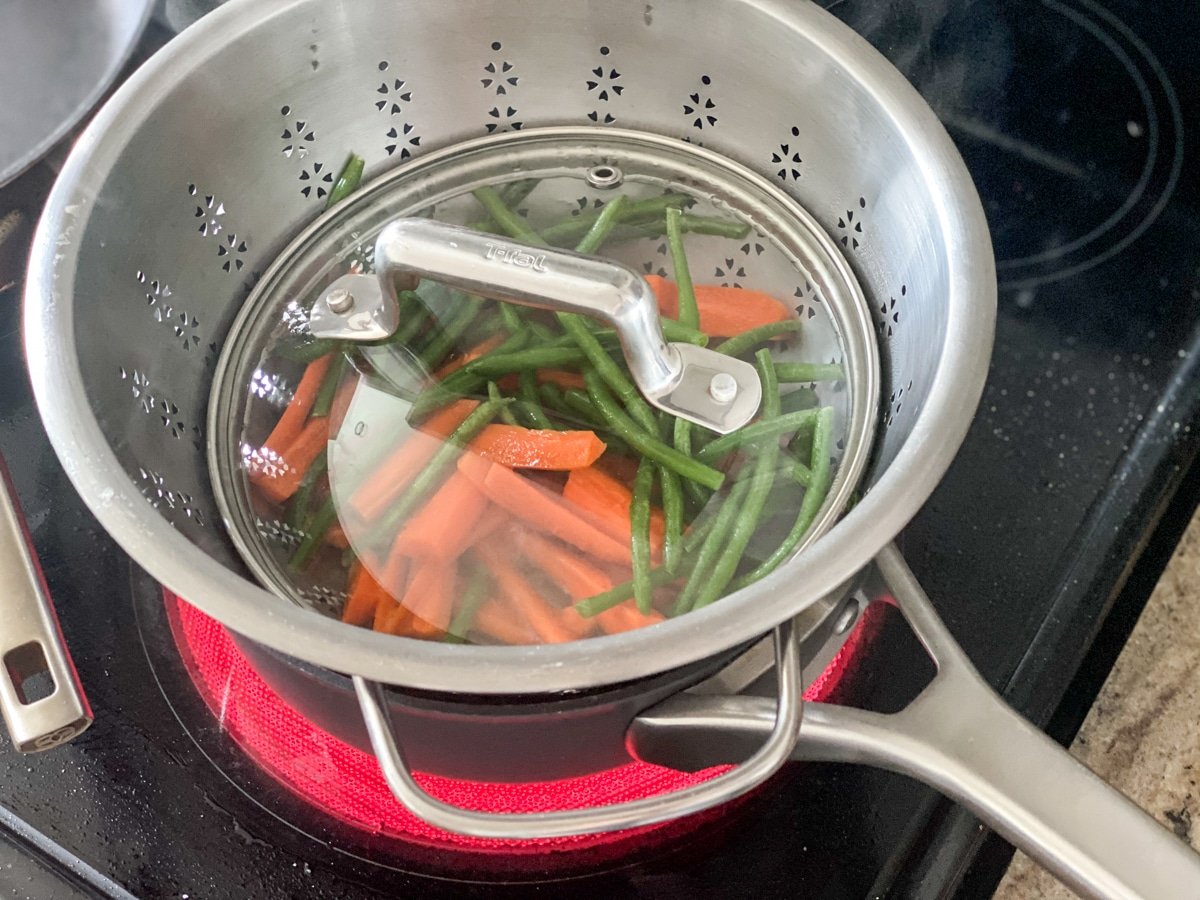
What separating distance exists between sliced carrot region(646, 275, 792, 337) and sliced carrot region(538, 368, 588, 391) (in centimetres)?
12

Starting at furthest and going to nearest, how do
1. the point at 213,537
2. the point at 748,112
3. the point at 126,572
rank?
the point at 126,572
the point at 748,112
the point at 213,537

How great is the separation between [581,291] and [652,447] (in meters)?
0.18

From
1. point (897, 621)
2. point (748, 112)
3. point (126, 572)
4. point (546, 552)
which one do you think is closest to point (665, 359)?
point (546, 552)

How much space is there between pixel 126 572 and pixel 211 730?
215mm

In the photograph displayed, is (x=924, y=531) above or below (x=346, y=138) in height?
below

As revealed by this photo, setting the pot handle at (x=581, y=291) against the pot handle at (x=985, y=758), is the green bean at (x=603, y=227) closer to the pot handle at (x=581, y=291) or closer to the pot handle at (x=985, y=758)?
the pot handle at (x=581, y=291)

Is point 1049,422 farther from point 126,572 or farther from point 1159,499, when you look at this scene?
point 126,572

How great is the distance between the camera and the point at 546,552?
824 millimetres

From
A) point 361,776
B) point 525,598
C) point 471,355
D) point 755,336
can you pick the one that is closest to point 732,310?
point 755,336

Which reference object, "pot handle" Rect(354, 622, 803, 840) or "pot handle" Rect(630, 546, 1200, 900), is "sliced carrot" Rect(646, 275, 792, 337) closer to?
"pot handle" Rect(630, 546, 1200, 900)

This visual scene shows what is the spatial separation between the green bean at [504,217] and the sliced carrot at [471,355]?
4.5 inches

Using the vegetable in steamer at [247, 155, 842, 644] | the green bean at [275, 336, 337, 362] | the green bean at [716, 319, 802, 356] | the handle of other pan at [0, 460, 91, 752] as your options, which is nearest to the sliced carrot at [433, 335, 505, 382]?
the vegetable in steamer at [247, 155, 842, 644]

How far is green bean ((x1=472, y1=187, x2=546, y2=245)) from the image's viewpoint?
3.23 ft

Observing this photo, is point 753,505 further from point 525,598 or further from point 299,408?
point 299,408
